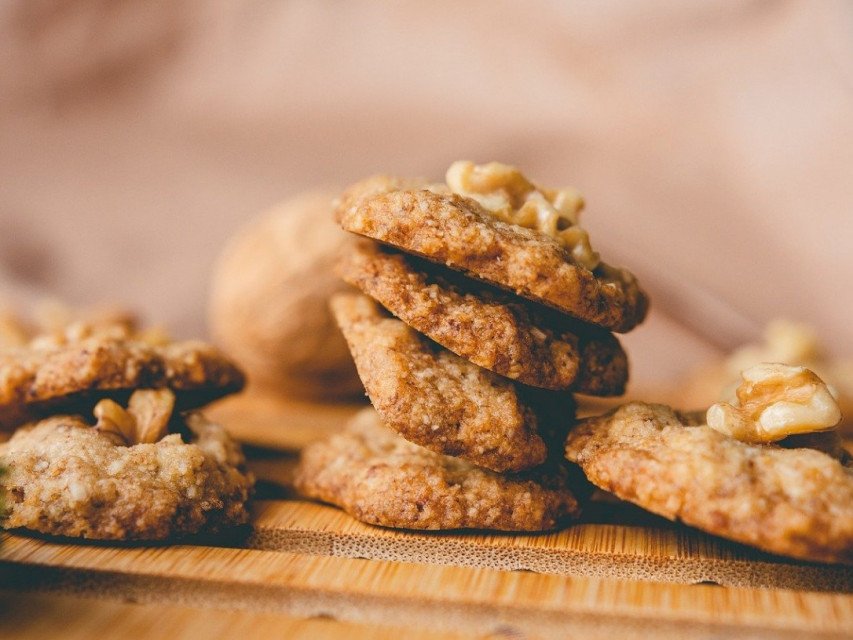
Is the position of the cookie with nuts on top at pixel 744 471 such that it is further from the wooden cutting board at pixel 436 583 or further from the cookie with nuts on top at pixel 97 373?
the cookie with nuts on top at pixel 97 373

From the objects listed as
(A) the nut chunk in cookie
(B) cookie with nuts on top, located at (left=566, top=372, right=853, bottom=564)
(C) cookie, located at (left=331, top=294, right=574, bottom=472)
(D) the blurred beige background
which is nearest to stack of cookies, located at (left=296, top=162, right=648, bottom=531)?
(C) cookie, located at (left=331, top=294, right=574, bottom=472)

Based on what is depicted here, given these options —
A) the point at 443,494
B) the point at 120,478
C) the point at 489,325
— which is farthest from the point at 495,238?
the point at 120,478

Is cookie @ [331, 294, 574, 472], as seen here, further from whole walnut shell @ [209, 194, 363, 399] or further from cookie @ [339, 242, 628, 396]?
whole walnut shell @ [209, 194, 363, 399]

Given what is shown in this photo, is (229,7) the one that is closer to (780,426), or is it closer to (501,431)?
(501,431)

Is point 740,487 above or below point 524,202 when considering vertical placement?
below

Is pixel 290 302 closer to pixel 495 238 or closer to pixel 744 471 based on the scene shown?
pixel 495 238

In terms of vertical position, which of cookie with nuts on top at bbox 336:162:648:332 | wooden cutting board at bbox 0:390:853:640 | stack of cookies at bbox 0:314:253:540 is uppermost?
cookie with nuts on top at bbox 336:162:648:332

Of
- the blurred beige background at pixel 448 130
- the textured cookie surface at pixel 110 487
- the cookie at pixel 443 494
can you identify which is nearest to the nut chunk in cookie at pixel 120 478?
the textured cookie surface at pixel 110 487
